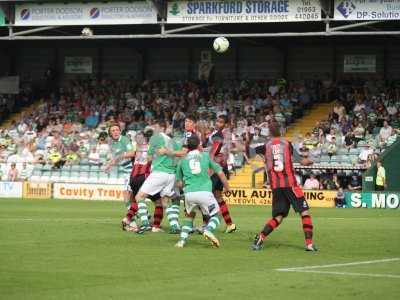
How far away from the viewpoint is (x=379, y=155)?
33.8 metres

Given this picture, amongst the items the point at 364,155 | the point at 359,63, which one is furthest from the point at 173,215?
the point at 359,63

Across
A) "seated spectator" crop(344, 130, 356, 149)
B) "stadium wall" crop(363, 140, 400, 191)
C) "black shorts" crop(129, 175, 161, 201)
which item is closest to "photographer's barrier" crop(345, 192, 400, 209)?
"stadium wall" crop(363, 140, 400, 191)

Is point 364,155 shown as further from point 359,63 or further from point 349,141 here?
point 359,63

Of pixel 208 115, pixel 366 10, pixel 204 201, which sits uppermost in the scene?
pixel 366 10

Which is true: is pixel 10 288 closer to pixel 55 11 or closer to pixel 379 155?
pixel 379 155

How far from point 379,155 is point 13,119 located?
779 inches

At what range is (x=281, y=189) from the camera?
51.4 ft

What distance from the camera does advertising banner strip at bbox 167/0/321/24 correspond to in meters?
34.7

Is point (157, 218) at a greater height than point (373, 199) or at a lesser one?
greater

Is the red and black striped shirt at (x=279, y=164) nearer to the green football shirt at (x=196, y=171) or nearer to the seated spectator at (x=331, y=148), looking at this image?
the green football shirt at (x=196, y=171)

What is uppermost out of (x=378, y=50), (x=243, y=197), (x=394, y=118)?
(x=378, y=50)

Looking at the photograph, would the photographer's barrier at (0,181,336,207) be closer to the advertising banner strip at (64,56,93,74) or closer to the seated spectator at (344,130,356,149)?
the seated spectator at (344,130,356,149)

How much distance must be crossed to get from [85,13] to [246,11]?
21.4 ft

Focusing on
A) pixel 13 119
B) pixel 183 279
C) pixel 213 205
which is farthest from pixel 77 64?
pixel 183 279
